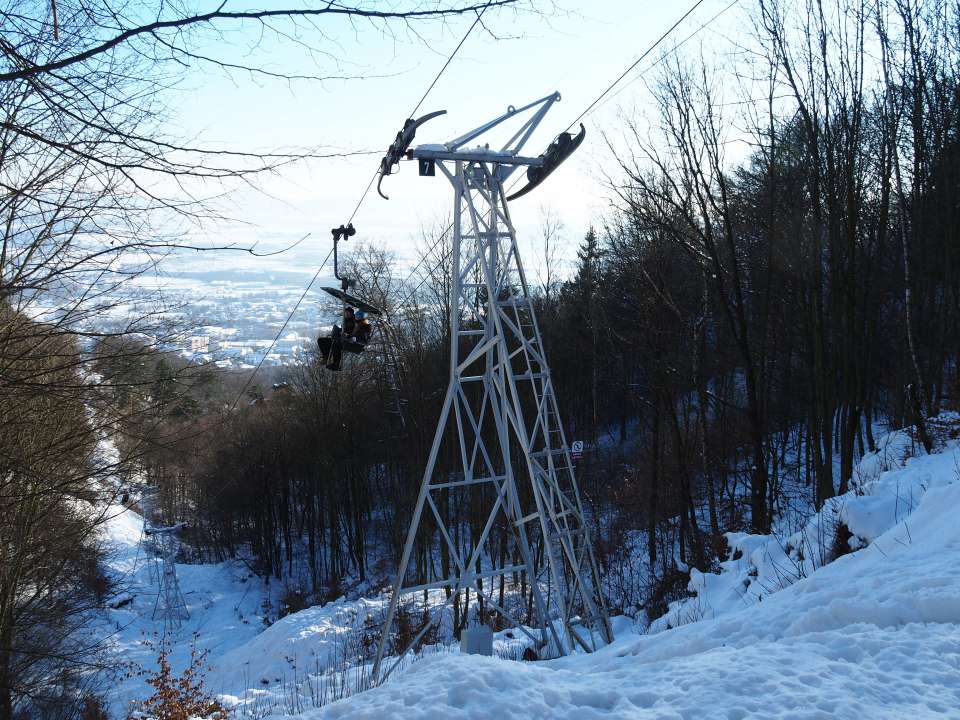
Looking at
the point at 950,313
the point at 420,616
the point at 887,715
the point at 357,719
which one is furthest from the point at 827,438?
the point at 420,616

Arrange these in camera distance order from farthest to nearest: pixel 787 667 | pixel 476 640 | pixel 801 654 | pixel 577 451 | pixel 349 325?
pixel 577 451
pixel 349 325
pixel 476 640
pixel 801 654
pixel 787 667

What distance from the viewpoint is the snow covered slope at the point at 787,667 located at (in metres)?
2.94

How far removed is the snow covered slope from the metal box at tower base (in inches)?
105

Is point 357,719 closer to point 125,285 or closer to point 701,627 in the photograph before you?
point 701,627

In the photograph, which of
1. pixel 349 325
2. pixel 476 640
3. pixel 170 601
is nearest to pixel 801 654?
pixel 476 640

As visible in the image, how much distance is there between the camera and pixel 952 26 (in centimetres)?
1220

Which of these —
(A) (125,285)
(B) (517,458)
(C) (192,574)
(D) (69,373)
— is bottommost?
(C) (192,574)

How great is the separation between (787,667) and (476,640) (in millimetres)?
5074

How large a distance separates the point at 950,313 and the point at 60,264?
54.8 feet

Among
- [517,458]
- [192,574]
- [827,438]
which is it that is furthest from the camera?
[192,574]

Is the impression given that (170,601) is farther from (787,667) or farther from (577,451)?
(787,667)

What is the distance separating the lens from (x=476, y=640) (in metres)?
7.80

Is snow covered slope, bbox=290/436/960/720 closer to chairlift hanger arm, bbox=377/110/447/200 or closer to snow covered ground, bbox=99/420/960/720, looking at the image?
snow covered ground, bbox=99/420/960/720

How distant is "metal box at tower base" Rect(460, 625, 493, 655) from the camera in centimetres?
774
